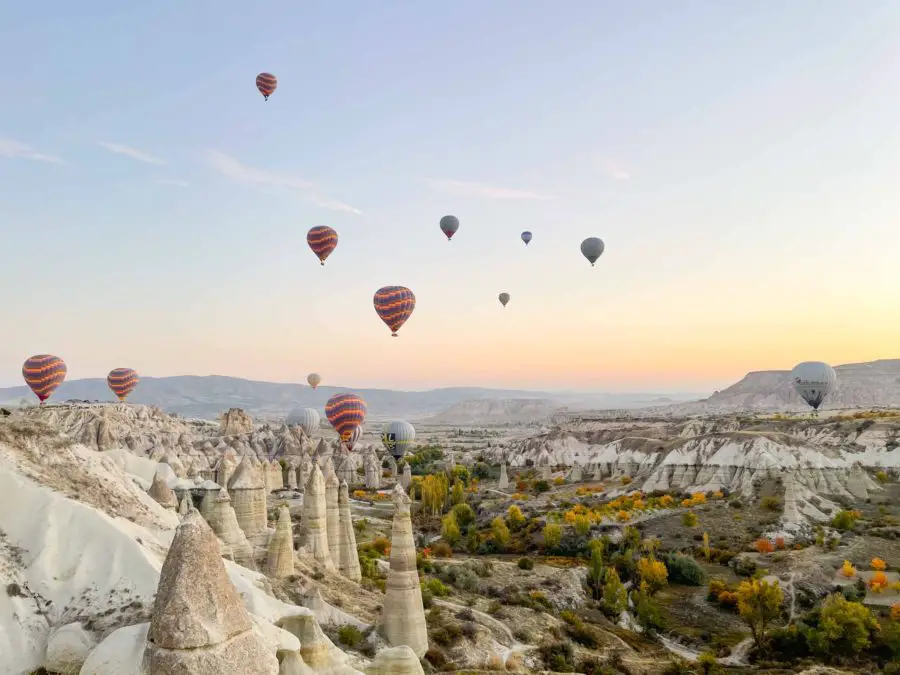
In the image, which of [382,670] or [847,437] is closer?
[382,670]

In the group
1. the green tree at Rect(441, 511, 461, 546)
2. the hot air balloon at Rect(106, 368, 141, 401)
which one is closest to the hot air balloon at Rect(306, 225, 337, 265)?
the green tree at Rect(441, 511, 461, 546)

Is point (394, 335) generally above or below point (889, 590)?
above

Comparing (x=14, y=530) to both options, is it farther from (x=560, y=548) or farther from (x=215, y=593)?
(x=560, y=548)

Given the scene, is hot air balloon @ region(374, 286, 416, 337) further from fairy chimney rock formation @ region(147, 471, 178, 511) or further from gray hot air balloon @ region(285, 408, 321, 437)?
gray hot air balloon @ region(285, 408, 321, 437)

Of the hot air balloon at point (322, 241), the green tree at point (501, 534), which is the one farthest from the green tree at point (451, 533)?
the hot air balloon at point (322, 241)

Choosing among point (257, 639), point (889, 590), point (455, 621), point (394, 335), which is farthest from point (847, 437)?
point (257, 639)

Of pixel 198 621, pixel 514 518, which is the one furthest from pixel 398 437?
pixel 198 621

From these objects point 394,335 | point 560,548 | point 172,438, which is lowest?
point 560,548
